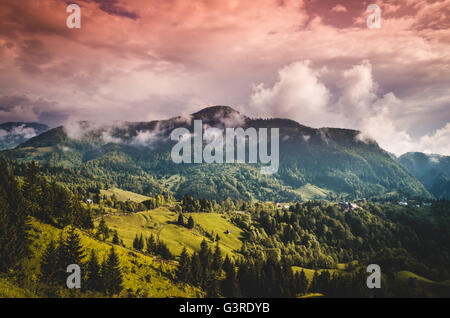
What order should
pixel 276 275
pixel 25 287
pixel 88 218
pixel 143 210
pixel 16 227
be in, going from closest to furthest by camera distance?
1. pixel 25 287
2. pixel 16 227
3. pixel 276 275
4. pixel 88 218
5. pixel 143 210

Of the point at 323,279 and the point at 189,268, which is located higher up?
the point at 189,268

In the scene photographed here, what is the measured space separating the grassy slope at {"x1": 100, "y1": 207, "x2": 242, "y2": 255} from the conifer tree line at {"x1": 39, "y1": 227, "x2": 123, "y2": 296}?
107 ft

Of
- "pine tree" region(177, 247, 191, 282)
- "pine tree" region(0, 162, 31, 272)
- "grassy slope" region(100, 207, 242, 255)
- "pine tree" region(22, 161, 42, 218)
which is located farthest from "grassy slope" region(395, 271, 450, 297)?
"pine tree" region(22, 161, 42, 218)

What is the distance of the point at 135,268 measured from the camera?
75875mm

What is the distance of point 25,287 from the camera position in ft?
179

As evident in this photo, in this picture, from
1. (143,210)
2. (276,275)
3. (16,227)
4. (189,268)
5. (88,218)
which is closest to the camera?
(16,227)

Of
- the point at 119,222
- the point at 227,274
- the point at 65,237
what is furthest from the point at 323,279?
the point at 119,222

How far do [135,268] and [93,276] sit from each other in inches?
571

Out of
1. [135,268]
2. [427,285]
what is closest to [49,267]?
[135,268]

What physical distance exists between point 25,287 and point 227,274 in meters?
58.2

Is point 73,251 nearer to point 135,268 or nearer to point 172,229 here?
point 135,268

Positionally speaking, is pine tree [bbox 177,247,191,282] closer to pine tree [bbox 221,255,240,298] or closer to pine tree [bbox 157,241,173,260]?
pine tree [bbox 157,241,173,260]

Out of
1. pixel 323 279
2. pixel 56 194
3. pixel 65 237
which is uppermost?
pixel 56 194
